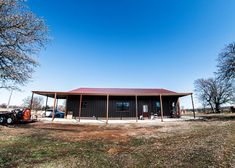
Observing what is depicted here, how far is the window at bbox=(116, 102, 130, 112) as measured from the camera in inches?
885

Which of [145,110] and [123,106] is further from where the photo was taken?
[145,110]

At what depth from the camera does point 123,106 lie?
2259 cm

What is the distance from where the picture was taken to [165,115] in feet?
76.4

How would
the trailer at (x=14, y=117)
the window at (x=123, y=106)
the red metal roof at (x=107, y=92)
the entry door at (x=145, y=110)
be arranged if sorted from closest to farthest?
1. the trailer at (x=14, y=117)
2. the red metal roof at (x=107, y=92)
3. the window at (x=123, y=106)
4. the entry door at (x=145, y=110)

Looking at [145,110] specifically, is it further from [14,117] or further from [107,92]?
[14,117]

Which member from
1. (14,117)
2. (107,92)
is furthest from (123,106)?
(14,117)

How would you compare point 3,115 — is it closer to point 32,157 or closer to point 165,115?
point 32,157

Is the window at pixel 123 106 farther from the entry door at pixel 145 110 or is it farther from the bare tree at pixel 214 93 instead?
the bare tree at pixel 214 93

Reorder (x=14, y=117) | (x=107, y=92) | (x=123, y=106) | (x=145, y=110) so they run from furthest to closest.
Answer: (x=107, y=92) < (x=145, y=110) < (x=123, y=106) < (x=14, y=117)

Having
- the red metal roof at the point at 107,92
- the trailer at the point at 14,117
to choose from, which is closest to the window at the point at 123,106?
the red metal roof at the point at 107,92

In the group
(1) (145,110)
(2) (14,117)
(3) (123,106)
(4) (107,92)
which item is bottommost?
(2) (14,117)

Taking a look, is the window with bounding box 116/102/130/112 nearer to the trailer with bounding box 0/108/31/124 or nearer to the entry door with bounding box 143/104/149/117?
the entry door with bounding box 143/104/149/117

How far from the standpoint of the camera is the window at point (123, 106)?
2247 cm

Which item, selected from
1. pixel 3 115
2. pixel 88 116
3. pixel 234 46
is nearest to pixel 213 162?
pixel 3 115
